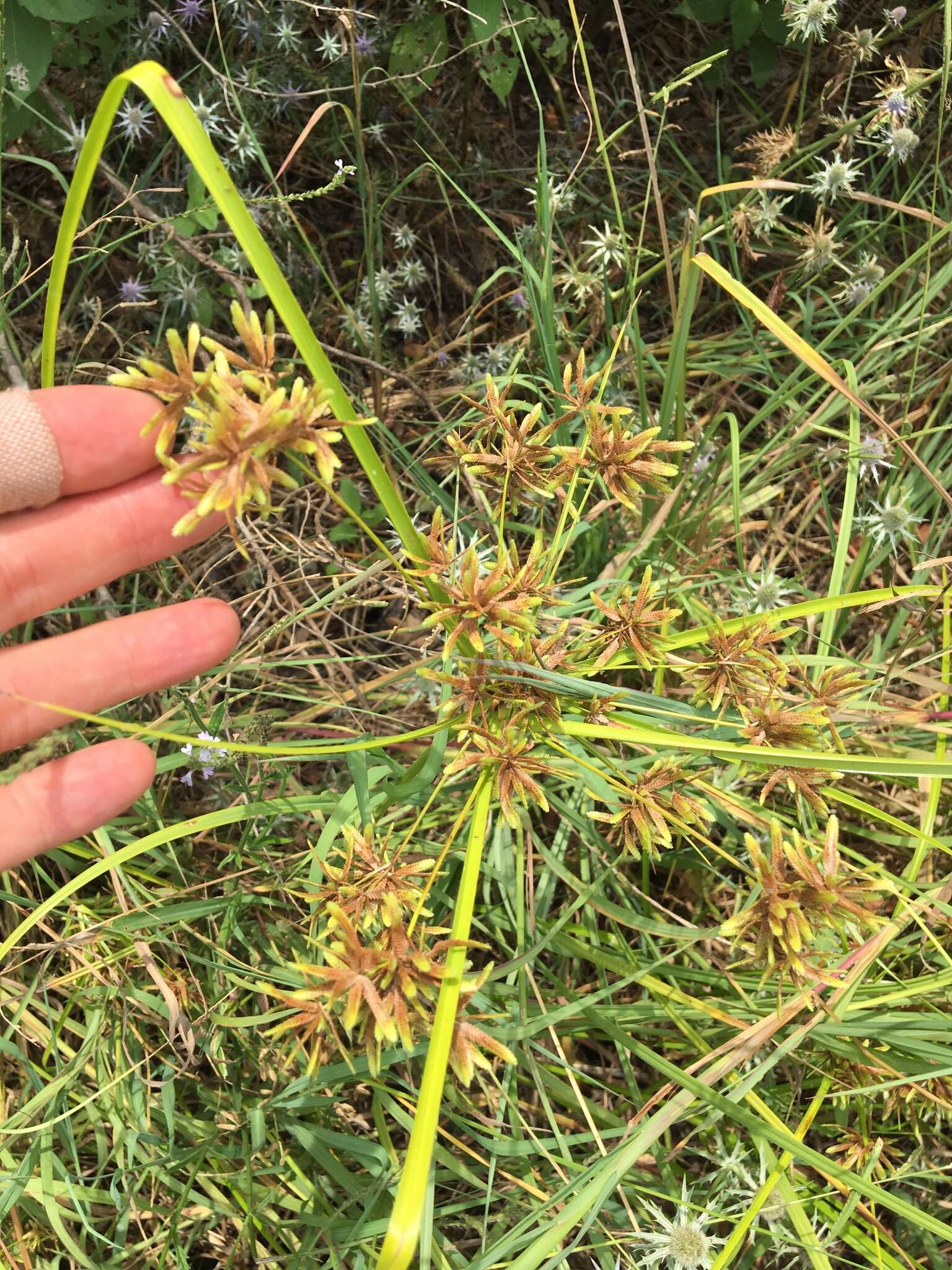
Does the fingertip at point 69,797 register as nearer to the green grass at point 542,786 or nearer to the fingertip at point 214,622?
the green grass at point 542,786

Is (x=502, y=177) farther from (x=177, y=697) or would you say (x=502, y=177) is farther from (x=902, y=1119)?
(x=902, y=1119)

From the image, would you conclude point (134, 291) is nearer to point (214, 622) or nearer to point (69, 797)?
point (214, 622)

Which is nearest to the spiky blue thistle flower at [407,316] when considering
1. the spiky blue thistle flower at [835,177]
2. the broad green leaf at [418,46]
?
the broad green leaf at [418,46]

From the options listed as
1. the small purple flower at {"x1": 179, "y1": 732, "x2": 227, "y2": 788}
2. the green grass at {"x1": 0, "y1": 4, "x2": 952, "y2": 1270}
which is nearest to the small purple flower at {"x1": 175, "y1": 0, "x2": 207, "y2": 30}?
the green grass at {"x1": 0, "y1": 4, "x2": 952, "y2": 1270}

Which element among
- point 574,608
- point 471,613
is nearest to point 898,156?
point 574,608

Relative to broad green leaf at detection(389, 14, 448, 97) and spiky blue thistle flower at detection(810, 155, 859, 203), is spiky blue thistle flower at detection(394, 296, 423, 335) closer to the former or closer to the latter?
broad green leaf at detection(389, 14, 448, 97)

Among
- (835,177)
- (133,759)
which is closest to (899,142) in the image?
(835,177)
